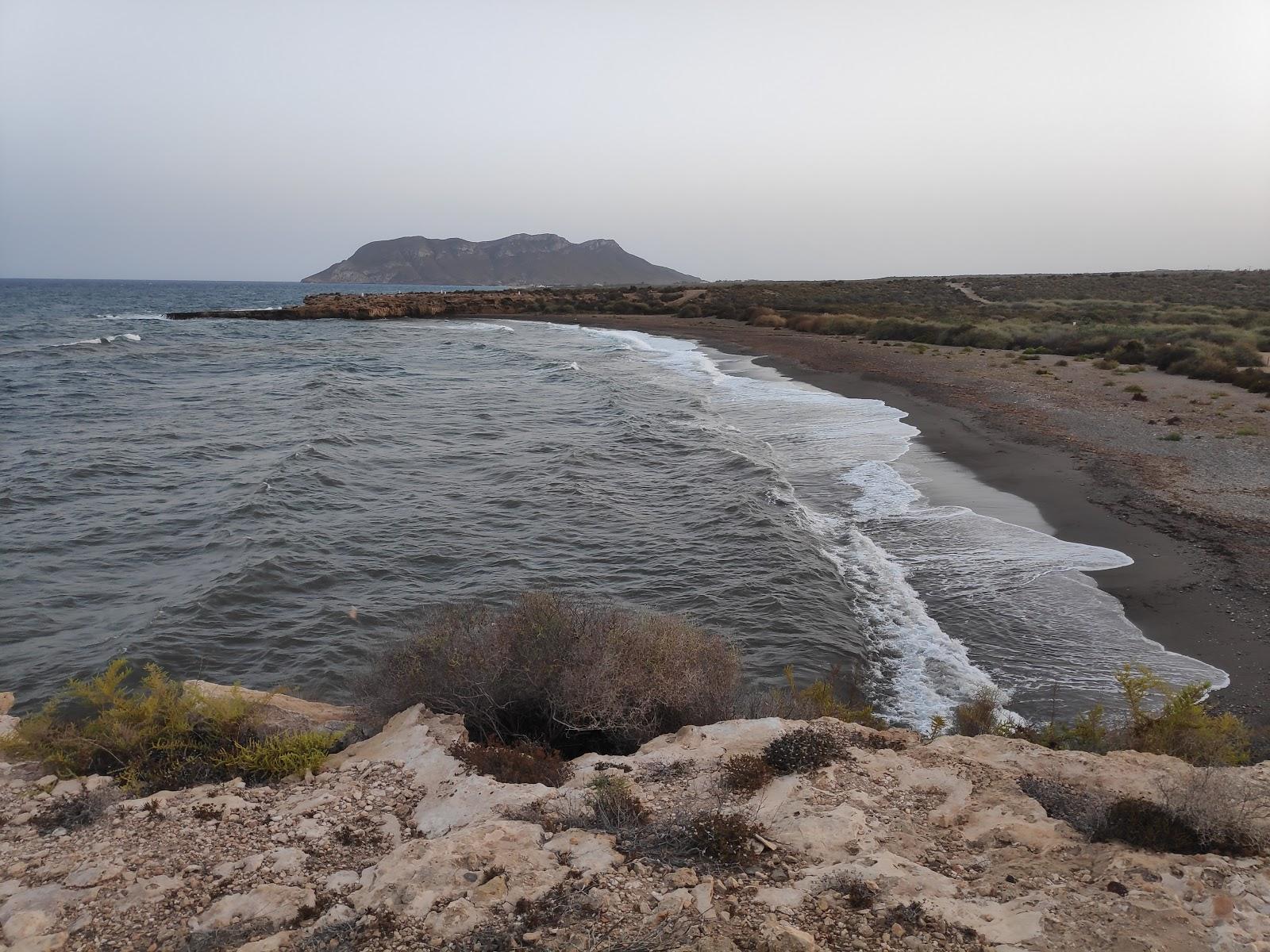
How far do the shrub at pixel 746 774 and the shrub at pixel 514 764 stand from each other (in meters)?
1.11

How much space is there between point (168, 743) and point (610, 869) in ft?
12.4

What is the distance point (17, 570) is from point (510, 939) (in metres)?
11.7

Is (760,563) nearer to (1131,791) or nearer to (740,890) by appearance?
(1131,791)

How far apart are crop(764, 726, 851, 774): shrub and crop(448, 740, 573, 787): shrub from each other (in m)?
1.46

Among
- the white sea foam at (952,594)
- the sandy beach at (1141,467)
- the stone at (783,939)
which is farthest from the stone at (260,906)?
the sandy beach at (1141,467)

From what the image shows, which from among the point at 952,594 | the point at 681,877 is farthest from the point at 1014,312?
the point at 681,877

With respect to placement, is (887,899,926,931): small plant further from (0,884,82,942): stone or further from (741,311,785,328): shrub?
(741,311,785,328): shrub

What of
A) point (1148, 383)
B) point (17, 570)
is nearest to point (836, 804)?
point (17, 570)

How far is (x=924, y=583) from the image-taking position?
10.7 m

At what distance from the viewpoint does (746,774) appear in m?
4.91

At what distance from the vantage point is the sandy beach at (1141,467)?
902 centimetres

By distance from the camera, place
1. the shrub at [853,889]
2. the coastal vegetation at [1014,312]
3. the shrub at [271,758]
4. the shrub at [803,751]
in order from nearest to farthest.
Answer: the shrub at [853,889], the shrub at [803,751], the shrub at [271,758], the coastal vegetation at [1014,312]

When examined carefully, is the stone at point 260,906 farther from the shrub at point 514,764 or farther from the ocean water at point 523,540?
the ocean water at point 523,540

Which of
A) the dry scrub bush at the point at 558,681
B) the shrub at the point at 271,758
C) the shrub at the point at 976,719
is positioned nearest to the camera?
the shrub at the point at 271,758
